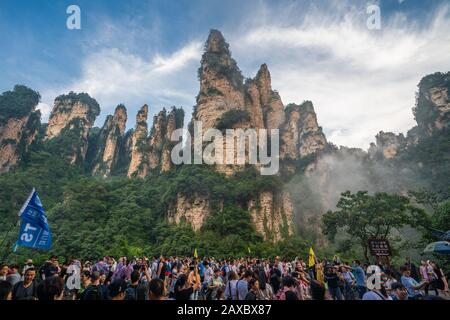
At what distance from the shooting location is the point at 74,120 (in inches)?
3066

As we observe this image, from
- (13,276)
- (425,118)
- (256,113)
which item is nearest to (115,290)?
(13,276)

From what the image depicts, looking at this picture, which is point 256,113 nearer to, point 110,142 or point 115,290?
point 110,142

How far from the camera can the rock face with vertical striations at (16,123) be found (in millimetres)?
56844

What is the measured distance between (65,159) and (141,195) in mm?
33842

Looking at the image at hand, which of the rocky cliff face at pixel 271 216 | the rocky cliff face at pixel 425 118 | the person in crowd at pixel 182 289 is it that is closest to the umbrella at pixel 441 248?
the person in crowd at pixel 182 289

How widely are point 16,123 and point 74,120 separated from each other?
1917 cm

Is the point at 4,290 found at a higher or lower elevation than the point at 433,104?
lower

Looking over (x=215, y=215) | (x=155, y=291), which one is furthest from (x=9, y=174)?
(x=155, y=291)

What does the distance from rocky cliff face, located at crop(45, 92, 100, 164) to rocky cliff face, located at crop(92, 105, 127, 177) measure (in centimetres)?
440

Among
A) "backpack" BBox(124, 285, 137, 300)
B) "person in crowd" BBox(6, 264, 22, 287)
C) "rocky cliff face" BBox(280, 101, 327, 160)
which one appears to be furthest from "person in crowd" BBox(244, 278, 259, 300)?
"rocky cliff face" BBox(280, 101, 327, 160)

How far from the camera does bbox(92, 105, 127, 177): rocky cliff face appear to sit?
75.8 metres

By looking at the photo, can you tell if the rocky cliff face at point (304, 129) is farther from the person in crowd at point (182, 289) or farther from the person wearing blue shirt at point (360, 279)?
the person in crowd at point (182, 289)

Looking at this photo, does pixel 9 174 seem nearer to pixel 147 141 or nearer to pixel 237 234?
pixel 147 141

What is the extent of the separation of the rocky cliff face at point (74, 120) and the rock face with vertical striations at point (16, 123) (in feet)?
33.3
